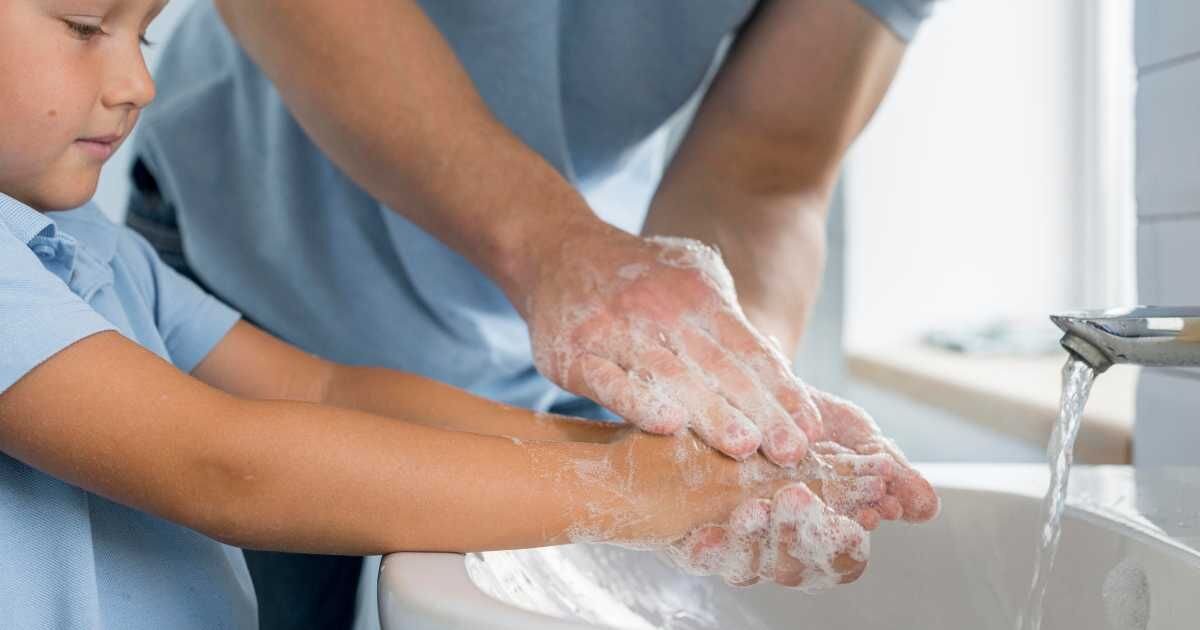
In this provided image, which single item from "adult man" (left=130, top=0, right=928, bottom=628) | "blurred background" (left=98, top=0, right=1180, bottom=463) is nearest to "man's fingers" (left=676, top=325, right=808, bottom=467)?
A: "adult man" (left=130, top=0, right=928, bottom=628)

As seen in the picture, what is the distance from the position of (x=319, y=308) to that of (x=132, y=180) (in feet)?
0.80

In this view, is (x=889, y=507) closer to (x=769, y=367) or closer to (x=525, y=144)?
(x=769, y=367)

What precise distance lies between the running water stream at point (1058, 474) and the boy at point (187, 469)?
7 cm

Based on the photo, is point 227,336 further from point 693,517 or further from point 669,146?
point 669,146

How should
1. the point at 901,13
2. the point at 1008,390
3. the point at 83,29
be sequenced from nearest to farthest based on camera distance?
the point at 83,29 → the point at 901,13 → the point at 1008,390

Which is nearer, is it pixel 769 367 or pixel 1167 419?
pixel 769 367

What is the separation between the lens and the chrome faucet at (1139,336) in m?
0.59

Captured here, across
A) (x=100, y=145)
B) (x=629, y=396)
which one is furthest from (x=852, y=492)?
(x=100, y=145)

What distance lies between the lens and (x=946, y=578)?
0.78m

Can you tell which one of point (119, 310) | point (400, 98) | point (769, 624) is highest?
point (400, 98)

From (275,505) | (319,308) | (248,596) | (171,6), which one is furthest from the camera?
(171,6)

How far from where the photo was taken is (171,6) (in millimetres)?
1818

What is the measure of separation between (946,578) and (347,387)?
42 centimetres

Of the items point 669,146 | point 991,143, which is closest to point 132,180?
point 669,146
